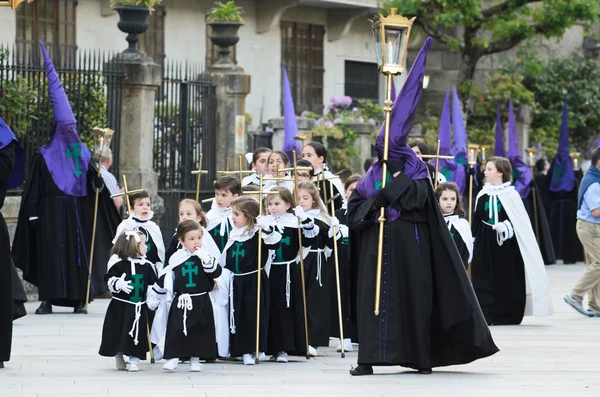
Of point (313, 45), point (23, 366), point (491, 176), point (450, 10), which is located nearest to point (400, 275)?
point (23, 366)

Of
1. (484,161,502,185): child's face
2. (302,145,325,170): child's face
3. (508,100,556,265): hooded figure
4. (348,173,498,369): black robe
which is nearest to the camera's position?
(348,173,498,369): black robe

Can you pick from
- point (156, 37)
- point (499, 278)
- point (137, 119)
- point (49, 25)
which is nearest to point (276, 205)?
point (499, 278)

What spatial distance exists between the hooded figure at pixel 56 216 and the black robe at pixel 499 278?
4.17m

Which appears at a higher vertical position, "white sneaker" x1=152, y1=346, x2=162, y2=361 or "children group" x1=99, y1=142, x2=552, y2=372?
"children group" x1=99, y1=142, x2=552, y2=372

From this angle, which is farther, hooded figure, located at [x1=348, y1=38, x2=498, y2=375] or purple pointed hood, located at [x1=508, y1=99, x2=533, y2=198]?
purple pointed hood, located at [x1=508, y1=99, x2=533, y2=198]

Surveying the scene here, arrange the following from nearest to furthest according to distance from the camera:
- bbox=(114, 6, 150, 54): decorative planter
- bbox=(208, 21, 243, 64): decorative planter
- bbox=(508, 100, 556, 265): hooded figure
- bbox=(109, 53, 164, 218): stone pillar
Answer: bbox=(109, 53, 164, 218): stone pillar < bbox=(114, 6, 150, 54): decorative planter < bbox=(208, 21, 243, 64): decorative planter < bbox=(508, 100, 556, 265): hooded figure

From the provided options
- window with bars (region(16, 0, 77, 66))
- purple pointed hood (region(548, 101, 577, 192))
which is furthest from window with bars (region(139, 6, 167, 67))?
purple pointed hood (region(548, 101, 577, 192))

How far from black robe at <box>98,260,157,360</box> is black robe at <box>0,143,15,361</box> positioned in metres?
0.70

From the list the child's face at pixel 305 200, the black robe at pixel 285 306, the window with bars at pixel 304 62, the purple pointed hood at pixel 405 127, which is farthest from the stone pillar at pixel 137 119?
the window with bars at pixel 304 62

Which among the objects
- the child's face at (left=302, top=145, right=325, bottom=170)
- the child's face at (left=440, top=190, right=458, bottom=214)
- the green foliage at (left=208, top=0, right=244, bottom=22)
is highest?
the green foliage at (left=208, top=0, right=244, bottom=22)

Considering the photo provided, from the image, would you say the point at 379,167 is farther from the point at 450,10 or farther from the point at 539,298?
the point at 450,10

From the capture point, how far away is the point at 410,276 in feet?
34.6

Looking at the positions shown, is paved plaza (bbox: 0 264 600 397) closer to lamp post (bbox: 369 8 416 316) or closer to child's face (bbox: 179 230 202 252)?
child's face (bbox: 179 230 202 252)

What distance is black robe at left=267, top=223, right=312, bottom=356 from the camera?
1180 centimetres
